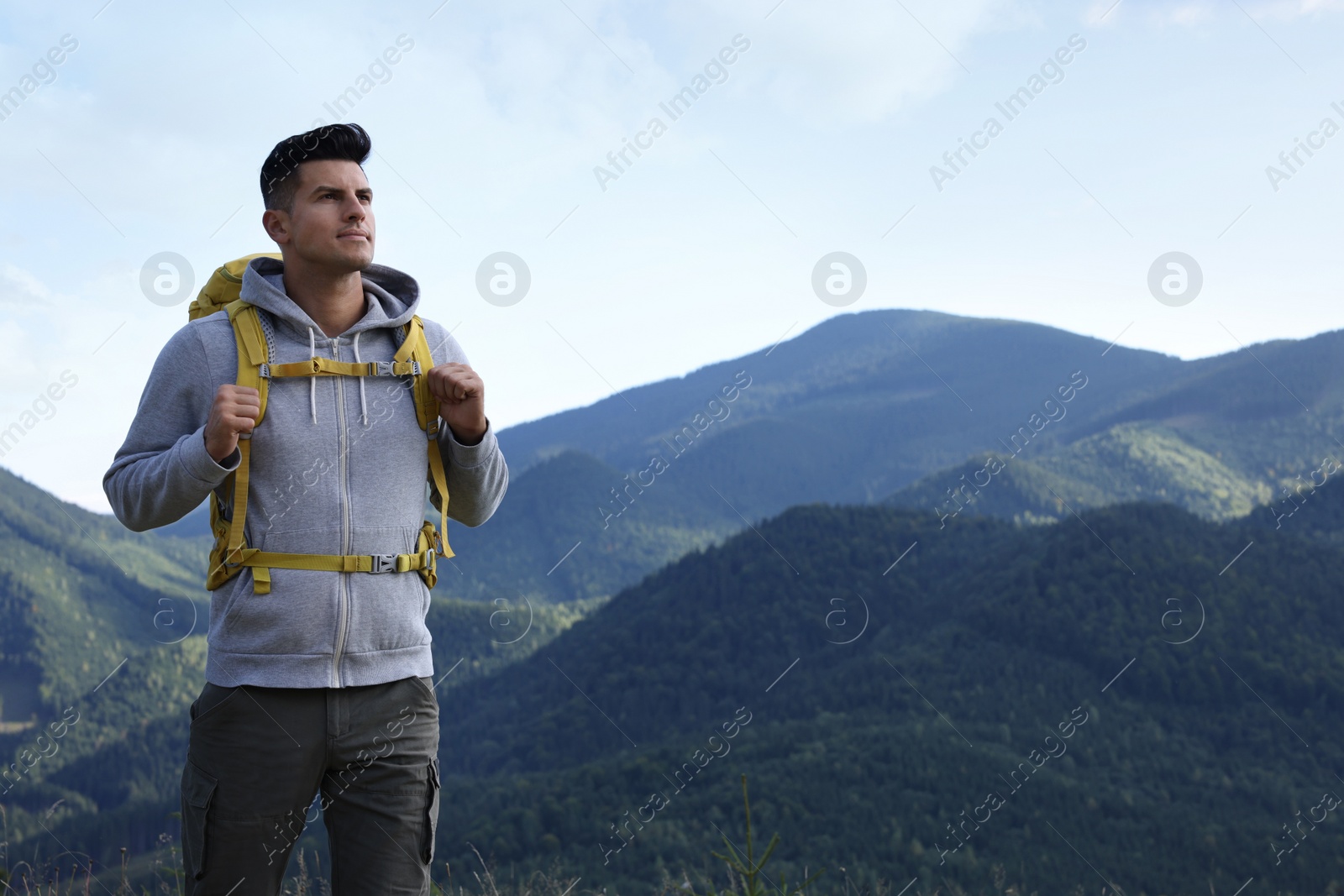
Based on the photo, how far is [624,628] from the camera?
62.8m

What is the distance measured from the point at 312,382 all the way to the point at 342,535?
0.44 m

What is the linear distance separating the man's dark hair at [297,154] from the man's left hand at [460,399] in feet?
2.26

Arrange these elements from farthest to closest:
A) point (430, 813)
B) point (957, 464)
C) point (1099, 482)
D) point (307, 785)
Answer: point (957, 464) < point (1099, 482) < point (430, 813) < point (307, 785)

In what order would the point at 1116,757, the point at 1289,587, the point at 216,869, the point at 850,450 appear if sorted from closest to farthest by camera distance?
the point at 216,869
the point at 1116,757
the point at 1289,587
the point at 850,450

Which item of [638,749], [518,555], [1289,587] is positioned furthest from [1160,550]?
[518,555]

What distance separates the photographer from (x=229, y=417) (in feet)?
7.80

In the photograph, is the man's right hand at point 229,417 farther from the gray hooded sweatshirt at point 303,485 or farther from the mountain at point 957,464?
the mountain at point 957,464

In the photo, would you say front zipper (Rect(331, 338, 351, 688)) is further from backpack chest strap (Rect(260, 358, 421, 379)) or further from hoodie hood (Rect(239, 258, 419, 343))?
hoodie hood (Rect(239, 258, 419, 343))

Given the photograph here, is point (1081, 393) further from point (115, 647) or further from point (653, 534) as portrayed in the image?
point (115, 647)

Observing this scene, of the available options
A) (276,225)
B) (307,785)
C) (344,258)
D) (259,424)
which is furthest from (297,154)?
(307,785)

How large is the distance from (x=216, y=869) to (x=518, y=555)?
5462 inches

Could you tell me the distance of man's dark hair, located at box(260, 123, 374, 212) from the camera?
2.80m

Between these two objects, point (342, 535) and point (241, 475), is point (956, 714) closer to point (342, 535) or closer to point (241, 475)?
point (342, 535)

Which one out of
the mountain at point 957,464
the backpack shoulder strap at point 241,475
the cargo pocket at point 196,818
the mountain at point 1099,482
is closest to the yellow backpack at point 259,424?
the backpack shoulder strap at point 241,475
